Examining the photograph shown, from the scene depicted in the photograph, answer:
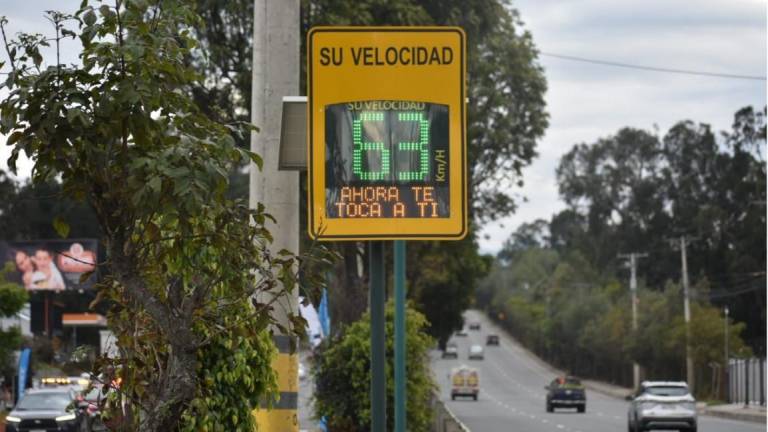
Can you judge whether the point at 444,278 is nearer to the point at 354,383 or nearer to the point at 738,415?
the point at 738,415

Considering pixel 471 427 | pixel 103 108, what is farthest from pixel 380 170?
pixel 471 427

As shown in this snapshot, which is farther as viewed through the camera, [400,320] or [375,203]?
[400,320]

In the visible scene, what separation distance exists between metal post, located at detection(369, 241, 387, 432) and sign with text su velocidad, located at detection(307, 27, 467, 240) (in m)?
0.33

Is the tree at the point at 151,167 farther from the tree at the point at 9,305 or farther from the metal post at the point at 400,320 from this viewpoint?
the tree at the point at 9,305

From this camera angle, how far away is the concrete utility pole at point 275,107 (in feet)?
37.0

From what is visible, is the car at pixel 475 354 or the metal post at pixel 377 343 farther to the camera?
the car at pixel 475 354

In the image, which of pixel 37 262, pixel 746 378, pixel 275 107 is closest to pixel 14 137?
pixel 275 107

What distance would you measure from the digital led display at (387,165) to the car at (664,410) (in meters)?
30.5

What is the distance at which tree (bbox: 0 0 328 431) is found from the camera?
7.46 metres

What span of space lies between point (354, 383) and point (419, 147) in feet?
47.3

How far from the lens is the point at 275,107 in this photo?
37.4ft

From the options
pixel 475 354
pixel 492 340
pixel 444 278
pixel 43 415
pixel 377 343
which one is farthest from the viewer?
pixel 492 340

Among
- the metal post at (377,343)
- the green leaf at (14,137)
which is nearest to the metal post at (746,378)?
the metal post at (377,343)

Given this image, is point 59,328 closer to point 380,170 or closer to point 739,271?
point 739,271
